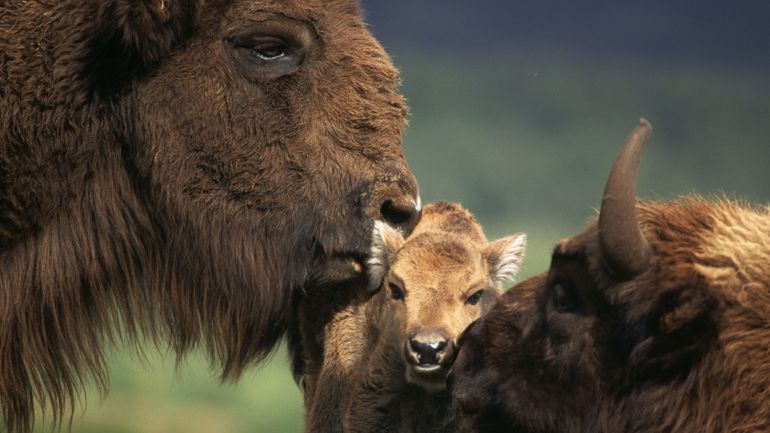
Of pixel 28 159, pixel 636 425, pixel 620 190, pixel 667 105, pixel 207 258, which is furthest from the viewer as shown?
pixel 667 105

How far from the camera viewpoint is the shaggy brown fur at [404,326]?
5508 millimetres

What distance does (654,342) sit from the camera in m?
3.61

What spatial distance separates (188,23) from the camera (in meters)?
4.60

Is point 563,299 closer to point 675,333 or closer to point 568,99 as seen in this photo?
point 675,333

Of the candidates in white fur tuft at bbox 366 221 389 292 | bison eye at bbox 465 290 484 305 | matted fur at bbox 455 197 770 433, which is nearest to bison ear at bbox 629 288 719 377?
matted fur at bbox 455 197 770 433

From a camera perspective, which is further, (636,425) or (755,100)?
(755,100)

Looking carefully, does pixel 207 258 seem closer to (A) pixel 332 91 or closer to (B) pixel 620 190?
(A) pixel 332 91

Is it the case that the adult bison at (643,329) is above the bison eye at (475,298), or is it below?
below

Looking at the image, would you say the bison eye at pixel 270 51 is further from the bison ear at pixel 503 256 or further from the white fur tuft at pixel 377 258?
the bison ear at pixel 503 256

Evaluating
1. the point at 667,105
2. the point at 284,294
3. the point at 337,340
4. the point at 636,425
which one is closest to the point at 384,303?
the point at 337,340

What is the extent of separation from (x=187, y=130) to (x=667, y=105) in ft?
45.0

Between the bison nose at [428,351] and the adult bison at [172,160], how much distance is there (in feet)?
2.29

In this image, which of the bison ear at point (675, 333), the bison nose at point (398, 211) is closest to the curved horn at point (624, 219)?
the bison ear at point (675, 333)

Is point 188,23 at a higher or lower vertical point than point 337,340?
higher
